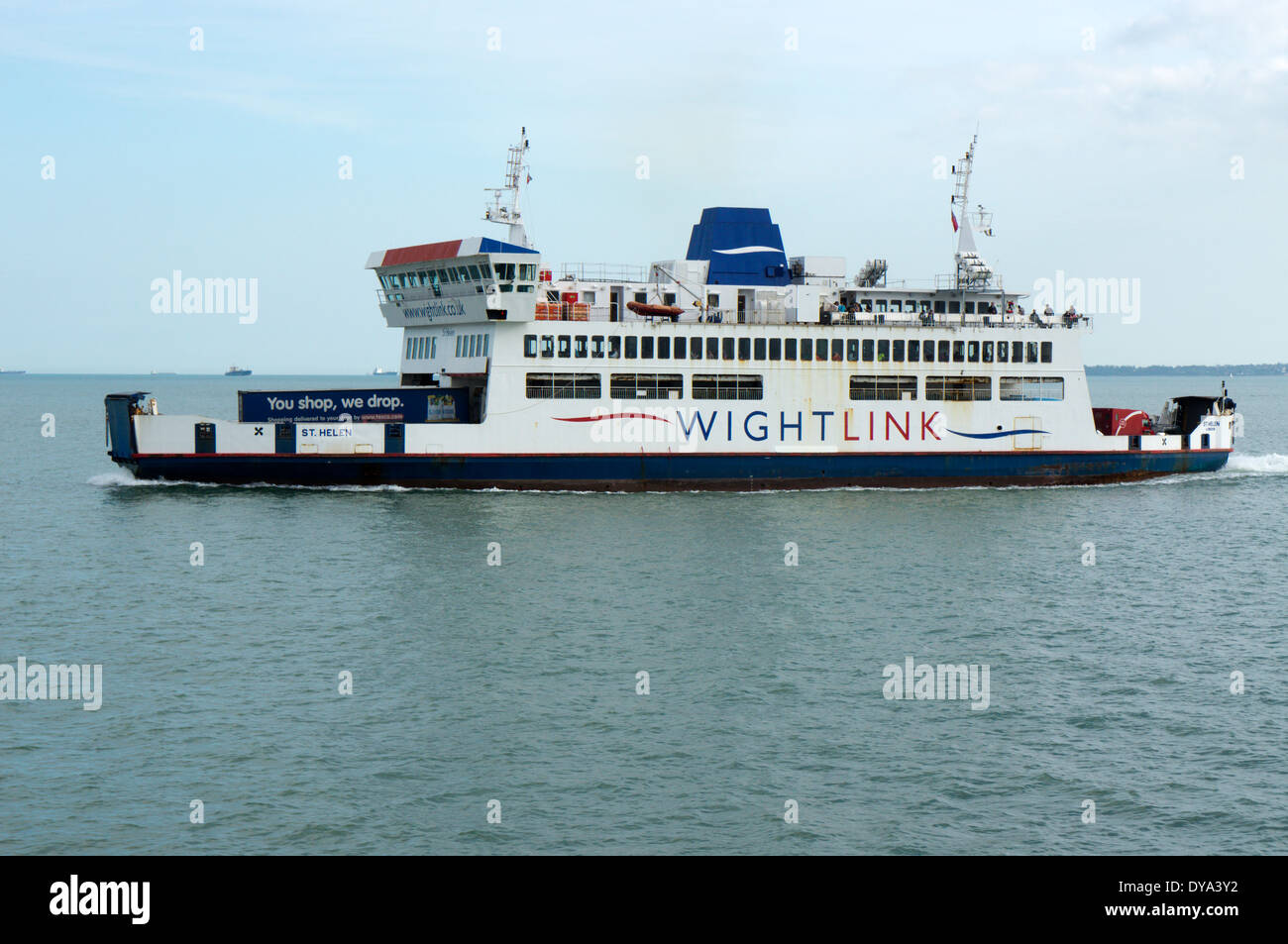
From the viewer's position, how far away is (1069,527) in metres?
43.5

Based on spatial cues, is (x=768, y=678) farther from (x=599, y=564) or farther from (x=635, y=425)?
(x=635, y=425)

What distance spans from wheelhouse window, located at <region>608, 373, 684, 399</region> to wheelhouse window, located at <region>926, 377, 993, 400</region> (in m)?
11.3

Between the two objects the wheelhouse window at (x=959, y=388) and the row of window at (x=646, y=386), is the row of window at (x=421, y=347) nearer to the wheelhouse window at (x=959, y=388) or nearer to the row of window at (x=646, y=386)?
the row of window at (x=646, y=386)

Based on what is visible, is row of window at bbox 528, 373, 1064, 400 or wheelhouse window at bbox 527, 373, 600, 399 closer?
wheelhouse window at bbox 527, 373, 600, 399

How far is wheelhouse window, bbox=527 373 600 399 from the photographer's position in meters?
47.8

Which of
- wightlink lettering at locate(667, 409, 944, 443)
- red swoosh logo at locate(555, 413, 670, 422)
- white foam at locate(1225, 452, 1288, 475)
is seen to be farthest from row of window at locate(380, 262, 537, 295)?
white foam at locate(1225, 452, 1288, 475)

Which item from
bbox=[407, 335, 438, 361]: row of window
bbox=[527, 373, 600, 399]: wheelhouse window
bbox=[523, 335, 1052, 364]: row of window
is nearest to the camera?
bbox=[527, 373, 600, 399]: wheelhouse window

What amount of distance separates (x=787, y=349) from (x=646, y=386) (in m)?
6.31

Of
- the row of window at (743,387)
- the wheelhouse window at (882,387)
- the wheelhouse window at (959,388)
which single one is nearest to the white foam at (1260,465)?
the row of window at (743,387)

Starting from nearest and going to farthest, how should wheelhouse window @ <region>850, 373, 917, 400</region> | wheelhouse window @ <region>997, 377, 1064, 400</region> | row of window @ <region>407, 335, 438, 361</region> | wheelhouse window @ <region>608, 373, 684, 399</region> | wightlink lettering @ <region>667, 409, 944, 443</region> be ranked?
wheelhouse window @ <region>608, 373, 684, 399</region> < wightlink lettering @ <region>667, 409, 944, 443</region> < wheelhouse window @ <region>850, 373, 917, 400</region> < row of window @ <region>407, 335, 438, 361</region> < wheelhouse window @ <region>997, 377, 1064, 400</region>

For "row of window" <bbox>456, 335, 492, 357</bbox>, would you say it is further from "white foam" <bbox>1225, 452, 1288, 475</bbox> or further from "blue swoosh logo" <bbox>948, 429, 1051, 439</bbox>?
"white foam" <bbox>1225, 452, 1288, 475</bbox>

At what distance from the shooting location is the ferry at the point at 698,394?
4678 cm

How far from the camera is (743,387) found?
4978 centimetres
